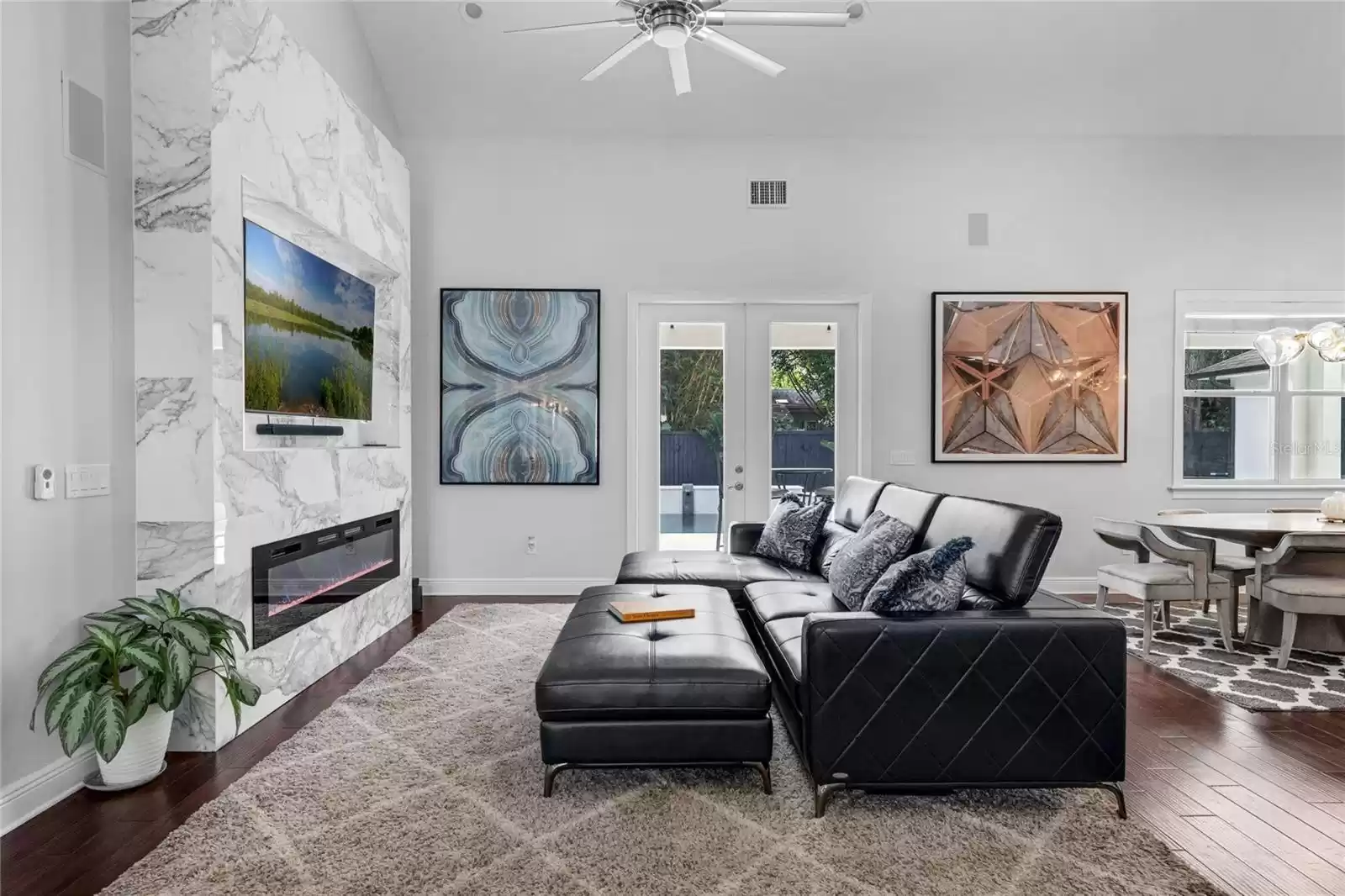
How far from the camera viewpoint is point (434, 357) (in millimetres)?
5297

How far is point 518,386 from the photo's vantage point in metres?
5.28

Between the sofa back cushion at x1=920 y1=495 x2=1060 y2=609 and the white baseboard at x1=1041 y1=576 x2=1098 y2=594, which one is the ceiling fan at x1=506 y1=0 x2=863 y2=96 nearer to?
the sofa back cushion at x1=920 y1=495 x2=1060 y2=609

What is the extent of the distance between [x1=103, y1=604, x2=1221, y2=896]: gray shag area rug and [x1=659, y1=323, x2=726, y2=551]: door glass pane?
9.07 feet

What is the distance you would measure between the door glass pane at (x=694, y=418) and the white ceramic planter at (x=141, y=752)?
11.4ft

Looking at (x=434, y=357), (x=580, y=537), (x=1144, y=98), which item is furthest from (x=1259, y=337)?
(x=434, y=357)

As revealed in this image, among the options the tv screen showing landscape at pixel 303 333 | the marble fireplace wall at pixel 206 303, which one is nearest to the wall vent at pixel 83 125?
the marble fireplace wall at pixel 206 303

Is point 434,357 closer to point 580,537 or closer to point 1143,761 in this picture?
point 580,537

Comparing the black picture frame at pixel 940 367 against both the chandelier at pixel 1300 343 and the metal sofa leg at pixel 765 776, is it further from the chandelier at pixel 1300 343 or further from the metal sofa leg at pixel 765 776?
the metal sofa leg at pixel 765 776

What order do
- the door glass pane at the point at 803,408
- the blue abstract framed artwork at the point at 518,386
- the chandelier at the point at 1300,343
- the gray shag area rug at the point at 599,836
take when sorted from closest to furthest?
the gray shag area rug at the point at 599,836 < the chandelier at the point at 1300,343 < the blue abstract framed artwork at the point at 518,386 < the door glass pane at the point at 803,408

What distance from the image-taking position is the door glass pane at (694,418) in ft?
17.6

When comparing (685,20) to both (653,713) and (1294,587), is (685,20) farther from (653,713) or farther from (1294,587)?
(1294,587)

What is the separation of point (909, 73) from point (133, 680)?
5.49 meters

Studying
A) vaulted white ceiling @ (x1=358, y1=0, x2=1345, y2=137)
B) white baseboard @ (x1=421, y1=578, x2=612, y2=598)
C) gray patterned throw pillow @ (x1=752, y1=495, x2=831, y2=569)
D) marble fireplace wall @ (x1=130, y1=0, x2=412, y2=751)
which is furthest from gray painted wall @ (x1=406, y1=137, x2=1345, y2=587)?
marble fireplace wall @ (x1=130, y1=0, x2=412, y2=751)

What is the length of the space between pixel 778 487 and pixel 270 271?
3576 millimetres
